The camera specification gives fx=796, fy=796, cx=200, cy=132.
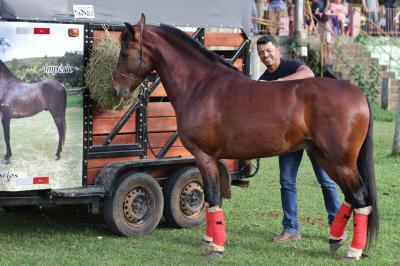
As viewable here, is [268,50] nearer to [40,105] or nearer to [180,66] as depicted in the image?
[180,66]

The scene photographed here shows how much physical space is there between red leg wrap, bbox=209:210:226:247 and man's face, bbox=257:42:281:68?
160cm

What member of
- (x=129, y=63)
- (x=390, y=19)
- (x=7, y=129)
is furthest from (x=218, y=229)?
(x=390, y=19)

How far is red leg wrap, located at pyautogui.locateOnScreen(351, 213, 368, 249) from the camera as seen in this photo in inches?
275

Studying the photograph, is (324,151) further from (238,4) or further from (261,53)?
(238,4)

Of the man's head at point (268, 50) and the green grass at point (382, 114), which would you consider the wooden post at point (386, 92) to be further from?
the man's head at point (268, 50)

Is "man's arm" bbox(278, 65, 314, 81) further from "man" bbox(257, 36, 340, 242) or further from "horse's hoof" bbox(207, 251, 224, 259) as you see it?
"horse's hoof" bbox(207, 251, 224, 259)

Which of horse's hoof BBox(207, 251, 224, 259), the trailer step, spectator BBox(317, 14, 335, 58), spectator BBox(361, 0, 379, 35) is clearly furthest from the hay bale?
spectator BBox(361, 0, 379, 35)

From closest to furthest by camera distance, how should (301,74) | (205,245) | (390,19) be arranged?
1. (205,245)
2. (301,74)
3. (390,19)

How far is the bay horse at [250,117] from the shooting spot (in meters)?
6.88

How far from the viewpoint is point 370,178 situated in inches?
278

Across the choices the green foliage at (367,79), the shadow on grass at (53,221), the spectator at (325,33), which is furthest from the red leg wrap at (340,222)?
the green foliage at (367,79)

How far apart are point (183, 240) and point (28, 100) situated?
207 centimetres

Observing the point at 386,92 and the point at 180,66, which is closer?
the point at 180,66

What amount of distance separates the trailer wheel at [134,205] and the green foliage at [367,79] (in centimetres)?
1526
